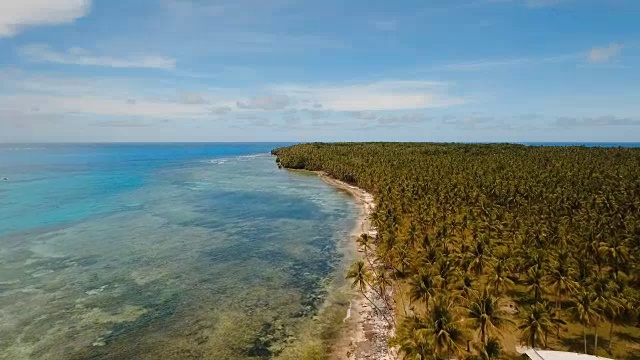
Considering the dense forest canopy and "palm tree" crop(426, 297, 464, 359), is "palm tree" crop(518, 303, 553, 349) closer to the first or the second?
the dense forest canopy

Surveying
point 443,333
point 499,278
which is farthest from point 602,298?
point 443,333

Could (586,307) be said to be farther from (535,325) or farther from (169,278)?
(169,278)

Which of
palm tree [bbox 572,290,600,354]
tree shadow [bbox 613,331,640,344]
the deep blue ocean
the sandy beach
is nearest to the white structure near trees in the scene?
palm tree [bbox 572,290,600,354]

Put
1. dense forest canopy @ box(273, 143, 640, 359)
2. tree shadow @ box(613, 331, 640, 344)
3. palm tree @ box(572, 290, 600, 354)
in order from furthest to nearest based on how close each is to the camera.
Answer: tree shadow @ box(613, 331, 640, 344) → palm tree @ box(572, 290, 600, 354) → dense forest canopy @ box(273, 143, 640, 359)

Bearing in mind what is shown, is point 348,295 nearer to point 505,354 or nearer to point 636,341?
point 505,354

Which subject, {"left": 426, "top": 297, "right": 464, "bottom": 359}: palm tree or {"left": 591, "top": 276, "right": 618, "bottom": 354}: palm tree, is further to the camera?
{"left": 591, "top": 276, "right": 618, "bottom": 354}: palm tree

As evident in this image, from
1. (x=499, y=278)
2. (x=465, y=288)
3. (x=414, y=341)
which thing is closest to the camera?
(x=414, y=341)

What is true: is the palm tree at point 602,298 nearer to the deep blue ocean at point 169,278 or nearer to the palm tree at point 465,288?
the palm tree at point 465,288
